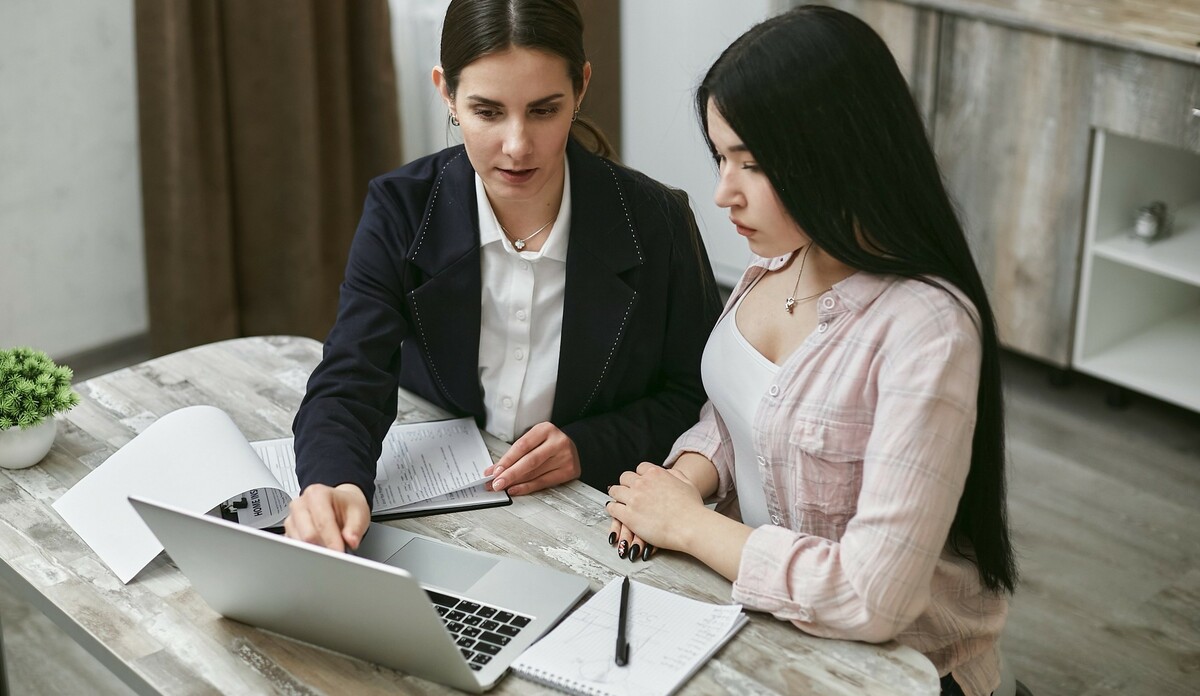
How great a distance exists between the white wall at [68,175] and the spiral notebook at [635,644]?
7.55 feet

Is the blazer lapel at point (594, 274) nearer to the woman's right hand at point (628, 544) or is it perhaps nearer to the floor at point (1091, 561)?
the woman's right hand at point (628, 544)

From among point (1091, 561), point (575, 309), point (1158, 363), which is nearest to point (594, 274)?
point (575, 309)

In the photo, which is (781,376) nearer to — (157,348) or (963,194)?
(963,194)

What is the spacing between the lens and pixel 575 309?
→ 173 centimetres

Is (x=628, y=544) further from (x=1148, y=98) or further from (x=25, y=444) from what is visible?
(x=1148, y=98)

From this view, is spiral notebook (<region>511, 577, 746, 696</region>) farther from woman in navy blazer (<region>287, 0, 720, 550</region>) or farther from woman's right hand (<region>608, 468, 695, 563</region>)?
woman in navy blazer (<region>287, 0, 720, 550</region>)

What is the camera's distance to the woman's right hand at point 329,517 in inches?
54.3

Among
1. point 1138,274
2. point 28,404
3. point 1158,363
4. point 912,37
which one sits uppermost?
point 912,37

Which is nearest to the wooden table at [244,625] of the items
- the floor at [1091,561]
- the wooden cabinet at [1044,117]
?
the floor at [1091,561]

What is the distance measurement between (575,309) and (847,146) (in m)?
0.58

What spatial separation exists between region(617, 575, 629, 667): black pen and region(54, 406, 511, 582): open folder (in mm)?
255

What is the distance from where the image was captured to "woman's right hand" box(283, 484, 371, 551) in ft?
4.52

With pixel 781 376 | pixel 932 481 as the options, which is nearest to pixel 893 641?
pixel 932 481

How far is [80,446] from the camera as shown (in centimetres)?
168
